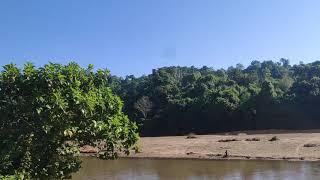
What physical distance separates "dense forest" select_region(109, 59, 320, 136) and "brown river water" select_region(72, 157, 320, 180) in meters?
25.3

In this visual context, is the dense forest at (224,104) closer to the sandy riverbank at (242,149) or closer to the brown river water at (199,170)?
the sandy riverbank at (242,149)

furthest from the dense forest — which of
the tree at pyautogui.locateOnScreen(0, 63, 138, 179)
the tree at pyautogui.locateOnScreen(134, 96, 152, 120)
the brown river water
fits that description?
the tree at pyautogui.locateOnScreen(0, 63, 138, 179)

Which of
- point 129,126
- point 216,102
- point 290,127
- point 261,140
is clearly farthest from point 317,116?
point 129,126

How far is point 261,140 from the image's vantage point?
1893 inches

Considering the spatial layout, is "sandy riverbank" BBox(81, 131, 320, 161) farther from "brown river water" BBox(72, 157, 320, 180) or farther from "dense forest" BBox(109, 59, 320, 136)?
"dense forest" BBox(109, 59, 320, 136)

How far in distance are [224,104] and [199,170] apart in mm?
34460

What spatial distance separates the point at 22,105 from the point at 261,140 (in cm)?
3894

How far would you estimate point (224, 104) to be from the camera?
6794 cm

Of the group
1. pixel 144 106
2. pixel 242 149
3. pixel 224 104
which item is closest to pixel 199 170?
pixel 242 149

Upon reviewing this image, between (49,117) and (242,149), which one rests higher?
(49,117)

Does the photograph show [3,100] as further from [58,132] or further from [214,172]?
[214,172]

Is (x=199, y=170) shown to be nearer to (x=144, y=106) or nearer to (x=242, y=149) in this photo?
(x=242, y=149)

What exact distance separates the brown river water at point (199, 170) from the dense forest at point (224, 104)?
83.0 feet

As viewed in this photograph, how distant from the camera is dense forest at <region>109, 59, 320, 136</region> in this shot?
64.5 meters
